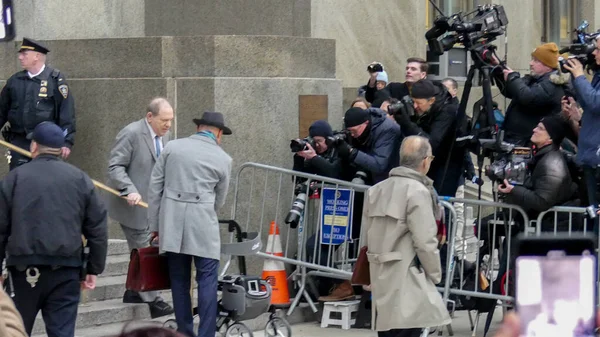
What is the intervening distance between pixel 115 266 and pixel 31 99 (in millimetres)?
1606

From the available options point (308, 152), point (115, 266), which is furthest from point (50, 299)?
point (308, 152)

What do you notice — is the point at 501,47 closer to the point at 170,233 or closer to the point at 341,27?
the point at 341,27

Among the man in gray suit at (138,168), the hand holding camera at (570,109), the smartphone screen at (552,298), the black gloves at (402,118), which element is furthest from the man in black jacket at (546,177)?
the smartphone screen at (552,298)

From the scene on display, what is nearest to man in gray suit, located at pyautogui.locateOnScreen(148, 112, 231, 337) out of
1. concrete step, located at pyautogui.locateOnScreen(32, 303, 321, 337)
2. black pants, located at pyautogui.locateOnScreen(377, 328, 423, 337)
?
concrete step, located at pyautogui.locateOnScreen(32, 303, 321, 337)

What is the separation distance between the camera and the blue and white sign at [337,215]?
1048 centimetres

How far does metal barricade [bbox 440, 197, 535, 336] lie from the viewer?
31.0ft

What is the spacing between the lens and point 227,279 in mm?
9180

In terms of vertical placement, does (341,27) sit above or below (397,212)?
above

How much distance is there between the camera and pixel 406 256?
7953mm

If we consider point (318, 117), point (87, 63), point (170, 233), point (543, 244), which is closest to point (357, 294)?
point (318, 117)

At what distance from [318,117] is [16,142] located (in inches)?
113

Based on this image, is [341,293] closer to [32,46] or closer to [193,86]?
[193,86]

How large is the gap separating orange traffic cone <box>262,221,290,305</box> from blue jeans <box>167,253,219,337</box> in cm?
181

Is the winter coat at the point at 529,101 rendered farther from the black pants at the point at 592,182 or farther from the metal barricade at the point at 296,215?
the metal barricade at the point at 296,215
